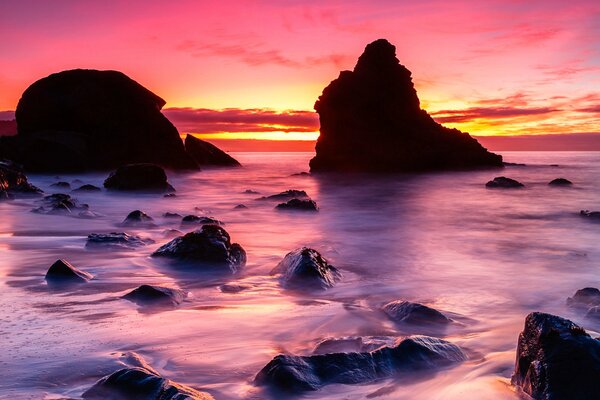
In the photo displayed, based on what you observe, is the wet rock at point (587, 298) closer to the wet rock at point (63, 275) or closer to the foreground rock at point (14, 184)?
the wet rock at point (63, 275)

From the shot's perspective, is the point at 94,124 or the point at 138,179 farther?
the point at 94,124

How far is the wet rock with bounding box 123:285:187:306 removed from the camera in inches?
166

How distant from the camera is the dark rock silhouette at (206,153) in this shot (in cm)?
4088

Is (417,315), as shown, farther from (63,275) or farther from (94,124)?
(94,124)

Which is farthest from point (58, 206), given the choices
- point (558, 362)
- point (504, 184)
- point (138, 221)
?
point (504, 184)

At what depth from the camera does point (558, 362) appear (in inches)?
94.4

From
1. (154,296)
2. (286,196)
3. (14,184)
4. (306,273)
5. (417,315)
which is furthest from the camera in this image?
(286,196)

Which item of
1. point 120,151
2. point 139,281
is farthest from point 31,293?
point 120,151

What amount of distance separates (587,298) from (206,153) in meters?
38.2

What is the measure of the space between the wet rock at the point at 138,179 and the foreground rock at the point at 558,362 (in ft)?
52.2

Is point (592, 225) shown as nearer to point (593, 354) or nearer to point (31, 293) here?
point (593, 354)

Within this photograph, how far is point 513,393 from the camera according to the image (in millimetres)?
2611

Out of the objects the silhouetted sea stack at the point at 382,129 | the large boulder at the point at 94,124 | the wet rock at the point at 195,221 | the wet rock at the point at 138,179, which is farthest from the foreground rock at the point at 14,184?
the silhouetted sea stack at the point at 382,129

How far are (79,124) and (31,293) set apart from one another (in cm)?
2738
